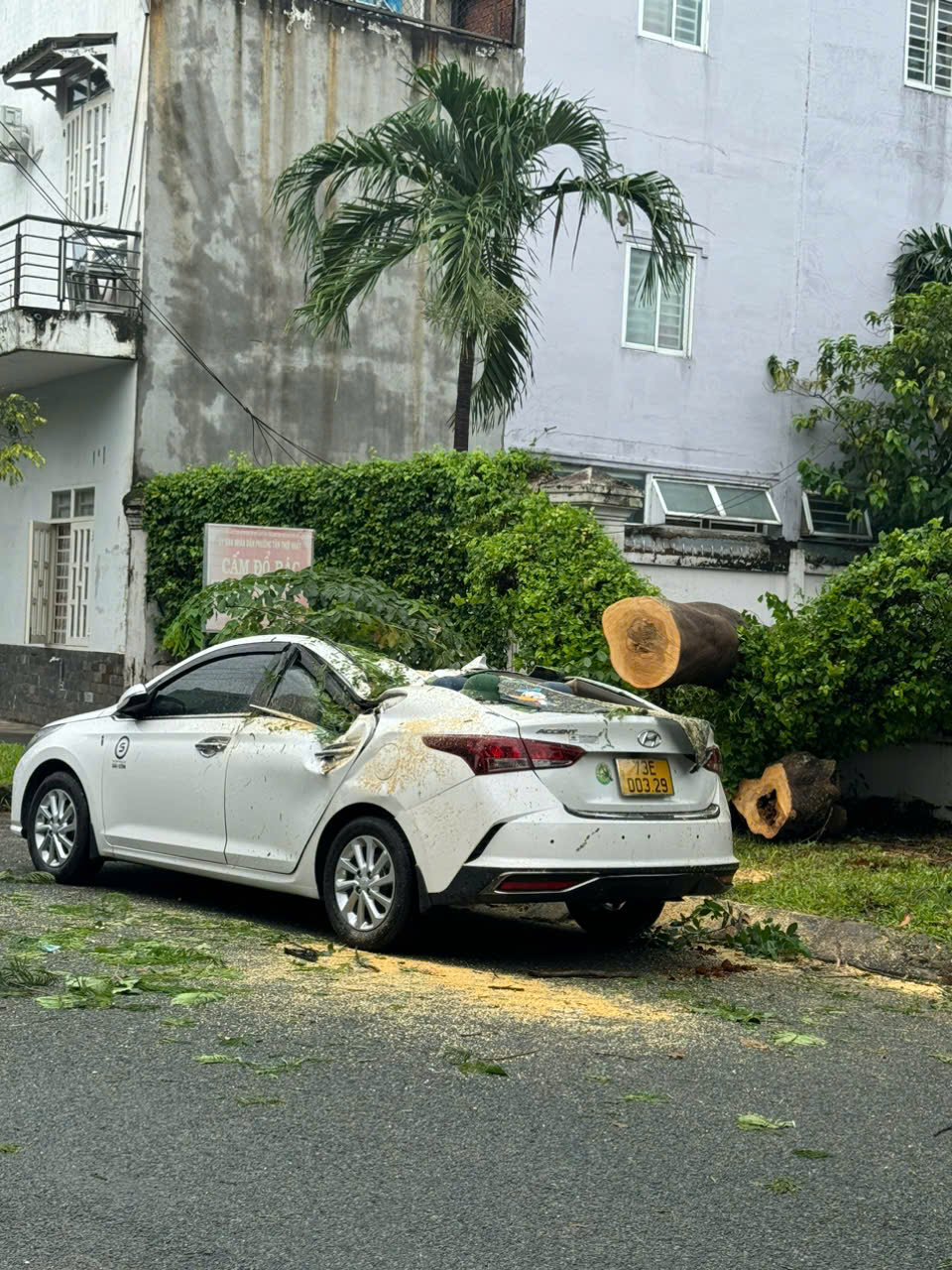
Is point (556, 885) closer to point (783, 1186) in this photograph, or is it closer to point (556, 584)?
point (783, 1186)

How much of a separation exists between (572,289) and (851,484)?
179 inches

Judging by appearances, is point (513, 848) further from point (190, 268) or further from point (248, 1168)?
point (190, 268)

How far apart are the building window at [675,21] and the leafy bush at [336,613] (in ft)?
37.8

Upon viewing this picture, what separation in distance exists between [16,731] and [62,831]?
11117 millimetres

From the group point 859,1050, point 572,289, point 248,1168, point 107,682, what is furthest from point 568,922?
point 572,289

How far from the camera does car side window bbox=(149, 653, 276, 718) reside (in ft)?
29.9

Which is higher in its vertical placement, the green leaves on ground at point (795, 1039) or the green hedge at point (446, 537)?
the green hedge at point (446, 537)

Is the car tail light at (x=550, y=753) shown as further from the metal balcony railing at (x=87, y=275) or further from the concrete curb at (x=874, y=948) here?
the metal balcony railing at (x=87, y=275)

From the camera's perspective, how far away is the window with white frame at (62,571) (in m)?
21.0

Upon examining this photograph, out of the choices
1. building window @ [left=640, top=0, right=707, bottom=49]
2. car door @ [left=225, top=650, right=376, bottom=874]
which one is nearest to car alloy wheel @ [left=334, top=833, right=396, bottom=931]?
car door @ [left=225, top=650, right=376, bottom=874]

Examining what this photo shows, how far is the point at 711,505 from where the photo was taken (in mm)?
21750

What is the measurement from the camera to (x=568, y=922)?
9.47m

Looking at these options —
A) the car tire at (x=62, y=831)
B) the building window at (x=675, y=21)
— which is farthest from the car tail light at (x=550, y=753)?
the building window at (x=675, y=21)

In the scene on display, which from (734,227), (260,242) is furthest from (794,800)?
(734,227)
